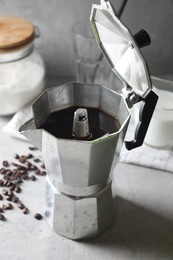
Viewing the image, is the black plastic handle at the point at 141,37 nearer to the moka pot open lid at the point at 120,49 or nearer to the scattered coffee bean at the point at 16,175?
the moka pot open lid at the point at 120,49

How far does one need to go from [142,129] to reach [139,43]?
4.4 inches

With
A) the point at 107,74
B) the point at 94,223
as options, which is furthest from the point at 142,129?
the point at 107,74

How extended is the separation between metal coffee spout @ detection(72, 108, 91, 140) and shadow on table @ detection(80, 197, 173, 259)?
0.57 ft

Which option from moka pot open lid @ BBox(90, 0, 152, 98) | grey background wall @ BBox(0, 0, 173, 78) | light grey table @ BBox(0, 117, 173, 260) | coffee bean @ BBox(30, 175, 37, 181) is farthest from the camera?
grey background wall @ BBox(0, 0, 173, 78)

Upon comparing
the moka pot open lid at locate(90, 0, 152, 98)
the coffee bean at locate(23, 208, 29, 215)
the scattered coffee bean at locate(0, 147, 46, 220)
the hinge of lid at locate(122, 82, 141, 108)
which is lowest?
the scattered coffee bean at locate(0, 147, 46, 220)

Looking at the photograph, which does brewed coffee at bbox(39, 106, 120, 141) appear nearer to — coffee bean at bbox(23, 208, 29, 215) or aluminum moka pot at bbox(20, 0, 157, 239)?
aluminum moka pot at bbox(20, 0, 157, 239)

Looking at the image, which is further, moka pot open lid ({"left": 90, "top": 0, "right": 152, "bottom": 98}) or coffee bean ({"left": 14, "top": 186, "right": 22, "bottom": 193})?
coffee bean ({"left": 14, "top": 186, "right": 22, "bottom": 193})

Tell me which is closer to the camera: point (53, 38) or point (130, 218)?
point (130, 218)

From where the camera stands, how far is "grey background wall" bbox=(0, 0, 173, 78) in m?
0.88

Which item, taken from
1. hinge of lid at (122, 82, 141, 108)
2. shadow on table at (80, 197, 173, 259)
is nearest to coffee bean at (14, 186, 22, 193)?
shadow on table at (80, 197, 173, 259)

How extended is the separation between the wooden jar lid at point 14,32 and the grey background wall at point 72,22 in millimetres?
62

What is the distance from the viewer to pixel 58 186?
645 millimetres

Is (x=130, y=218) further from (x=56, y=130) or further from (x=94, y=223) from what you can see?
(x=56, y=130)

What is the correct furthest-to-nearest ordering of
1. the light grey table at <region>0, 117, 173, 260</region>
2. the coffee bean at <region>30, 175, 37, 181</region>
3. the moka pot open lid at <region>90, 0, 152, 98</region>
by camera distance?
1. the coffee bean at <region>30, 175, 37, 181</region>
2. the light grey table at <region>0, 117, 173, 260</region>
3. the moka pot open lid at <region>90, 0, 152, 98</region>
